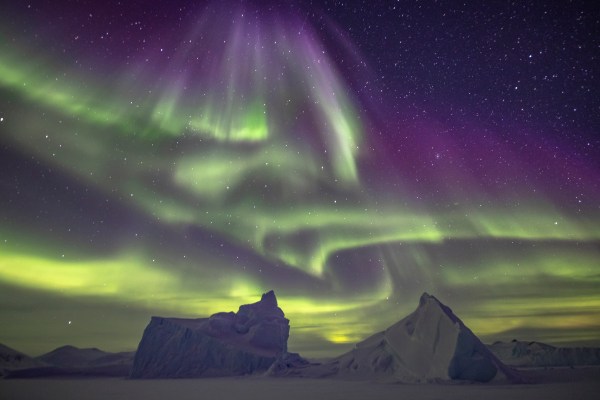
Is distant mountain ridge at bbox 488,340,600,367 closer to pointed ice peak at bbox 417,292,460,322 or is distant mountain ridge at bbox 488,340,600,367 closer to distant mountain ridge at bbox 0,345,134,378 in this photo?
pointed ice peak at bbox 417,292,460,322

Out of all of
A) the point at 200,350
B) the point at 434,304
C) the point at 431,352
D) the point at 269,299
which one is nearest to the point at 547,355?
the point at 269,299

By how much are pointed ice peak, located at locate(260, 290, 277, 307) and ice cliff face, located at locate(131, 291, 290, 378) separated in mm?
5977

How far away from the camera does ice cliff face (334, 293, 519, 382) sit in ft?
146

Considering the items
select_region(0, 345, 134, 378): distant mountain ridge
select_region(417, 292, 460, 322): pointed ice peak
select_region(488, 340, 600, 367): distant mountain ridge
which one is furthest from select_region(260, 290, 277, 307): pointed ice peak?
select_region(488, 340, 600, 367): distant mountain ridge

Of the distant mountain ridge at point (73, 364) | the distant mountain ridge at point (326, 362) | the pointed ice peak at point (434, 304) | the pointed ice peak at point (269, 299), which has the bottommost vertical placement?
the distant mountain ridge at point (73, 364)

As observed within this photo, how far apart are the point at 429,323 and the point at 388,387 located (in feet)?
24.3

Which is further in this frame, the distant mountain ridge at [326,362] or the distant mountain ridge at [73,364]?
the distant mountain ridge at [73,364]

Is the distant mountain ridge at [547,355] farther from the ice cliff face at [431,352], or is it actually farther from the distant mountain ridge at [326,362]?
the ice cliff face at [431,352]

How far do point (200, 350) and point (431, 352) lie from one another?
120 ft

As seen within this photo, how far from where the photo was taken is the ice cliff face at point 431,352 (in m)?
44.6

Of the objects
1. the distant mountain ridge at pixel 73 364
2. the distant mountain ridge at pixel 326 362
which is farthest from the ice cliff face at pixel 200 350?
the distant mountain ridge at pixel 73 364

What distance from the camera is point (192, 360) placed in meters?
70.4

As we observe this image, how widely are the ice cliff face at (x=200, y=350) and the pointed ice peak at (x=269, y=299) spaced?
598 cm

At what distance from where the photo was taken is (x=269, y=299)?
82688 millimetres
